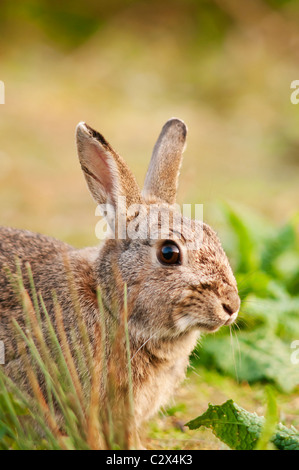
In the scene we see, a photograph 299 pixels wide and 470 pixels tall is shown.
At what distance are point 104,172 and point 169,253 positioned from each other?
638mm

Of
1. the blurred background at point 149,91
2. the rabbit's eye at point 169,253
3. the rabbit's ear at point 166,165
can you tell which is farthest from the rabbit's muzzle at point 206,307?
the blurred background at point 149,91

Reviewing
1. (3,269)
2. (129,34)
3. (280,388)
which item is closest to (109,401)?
(3,269)

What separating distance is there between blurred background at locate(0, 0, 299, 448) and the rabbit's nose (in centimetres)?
107

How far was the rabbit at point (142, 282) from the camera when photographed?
3299mm

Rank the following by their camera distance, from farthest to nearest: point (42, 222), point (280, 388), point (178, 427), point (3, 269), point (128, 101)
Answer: point (128, 101) < point (42, 222) < point (280, 388) < point (178, 427) < point (3, 269)

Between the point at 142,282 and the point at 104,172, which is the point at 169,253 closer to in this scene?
the point at 142,282

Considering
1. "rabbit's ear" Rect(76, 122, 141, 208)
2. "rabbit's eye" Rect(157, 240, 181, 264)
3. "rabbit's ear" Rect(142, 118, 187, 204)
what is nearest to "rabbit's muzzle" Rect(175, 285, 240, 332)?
"rabbit's eye" Rect(157, 240, 181, 264)

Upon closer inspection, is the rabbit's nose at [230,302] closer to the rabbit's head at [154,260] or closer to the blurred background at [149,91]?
the rabbit's head at [154,260]

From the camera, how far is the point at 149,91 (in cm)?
1271

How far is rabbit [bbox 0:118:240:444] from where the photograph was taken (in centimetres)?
330

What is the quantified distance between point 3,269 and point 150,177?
1149 mm

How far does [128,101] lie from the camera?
12.2 meters

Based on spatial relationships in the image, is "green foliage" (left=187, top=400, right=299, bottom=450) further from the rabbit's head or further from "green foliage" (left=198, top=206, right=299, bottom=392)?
"green foliage" (left=198, top=206, right=299, bottom=392)

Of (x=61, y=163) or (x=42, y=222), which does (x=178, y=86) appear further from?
(x=42, y=222)
